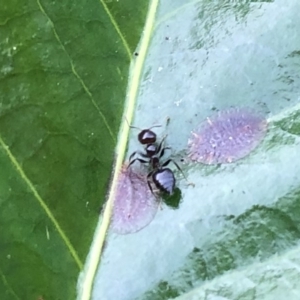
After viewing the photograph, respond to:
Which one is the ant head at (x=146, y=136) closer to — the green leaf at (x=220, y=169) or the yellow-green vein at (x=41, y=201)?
the green leaf at (x=220, y=169)

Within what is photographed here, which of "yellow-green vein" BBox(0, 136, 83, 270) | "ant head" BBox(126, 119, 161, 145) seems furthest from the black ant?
"yellow-green vein" BBox(0, 136, 83, 270)

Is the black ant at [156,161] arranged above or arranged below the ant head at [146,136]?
below

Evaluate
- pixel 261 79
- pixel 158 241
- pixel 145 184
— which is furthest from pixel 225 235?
pixel 261 79

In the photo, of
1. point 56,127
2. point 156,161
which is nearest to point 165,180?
point 156,161

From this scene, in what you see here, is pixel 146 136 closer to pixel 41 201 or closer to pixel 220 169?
pixel 220 169

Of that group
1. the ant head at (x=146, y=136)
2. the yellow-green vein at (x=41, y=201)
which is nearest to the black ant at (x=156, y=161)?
the ant head at (x=146, y=136)

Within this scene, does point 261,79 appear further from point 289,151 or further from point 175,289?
point 175,289
